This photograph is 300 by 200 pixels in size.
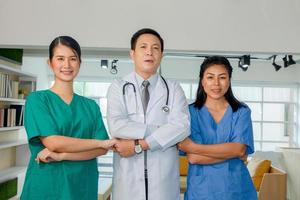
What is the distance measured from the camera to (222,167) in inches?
67.0

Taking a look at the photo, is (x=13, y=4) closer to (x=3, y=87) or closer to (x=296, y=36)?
(x=3, y=87)

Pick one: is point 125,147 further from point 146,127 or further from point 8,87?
point 8,87

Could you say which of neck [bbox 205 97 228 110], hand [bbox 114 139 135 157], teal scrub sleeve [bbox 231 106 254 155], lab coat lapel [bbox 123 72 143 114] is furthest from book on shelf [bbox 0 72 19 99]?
teal scrub sleeve [bbox 231 106 254 155]

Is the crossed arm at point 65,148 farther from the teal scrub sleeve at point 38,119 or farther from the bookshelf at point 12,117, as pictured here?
the bookshelf at point 12,117

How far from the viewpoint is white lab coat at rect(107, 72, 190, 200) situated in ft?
5.26

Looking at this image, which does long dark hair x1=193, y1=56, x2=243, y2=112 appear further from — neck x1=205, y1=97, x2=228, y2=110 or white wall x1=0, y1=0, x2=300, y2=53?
white wall x1=0, y1=0, x2=300, y2=53

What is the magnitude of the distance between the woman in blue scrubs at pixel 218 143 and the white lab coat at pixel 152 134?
10 centimetres

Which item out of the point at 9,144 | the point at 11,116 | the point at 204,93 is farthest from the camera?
the point at 11,116

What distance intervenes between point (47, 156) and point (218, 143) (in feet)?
2.71

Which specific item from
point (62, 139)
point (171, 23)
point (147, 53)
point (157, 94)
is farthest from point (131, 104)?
point (171, 23)

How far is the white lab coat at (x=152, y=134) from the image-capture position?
1604 millimetres

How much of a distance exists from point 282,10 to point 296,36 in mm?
270

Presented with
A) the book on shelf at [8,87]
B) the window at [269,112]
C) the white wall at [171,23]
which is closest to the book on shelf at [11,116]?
the book on shelf at [8,87]

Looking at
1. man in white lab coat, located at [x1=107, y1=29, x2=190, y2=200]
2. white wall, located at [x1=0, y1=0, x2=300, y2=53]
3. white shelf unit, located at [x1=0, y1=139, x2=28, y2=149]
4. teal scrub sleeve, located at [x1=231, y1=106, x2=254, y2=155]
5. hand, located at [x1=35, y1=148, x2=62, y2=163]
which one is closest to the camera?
hand, located at [x1=35, y1=148, x2=62, y2=163]
